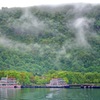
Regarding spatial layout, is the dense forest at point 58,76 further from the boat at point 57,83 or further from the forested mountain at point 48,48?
the forested mountain at point 48,48

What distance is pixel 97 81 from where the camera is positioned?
12612 centimetres

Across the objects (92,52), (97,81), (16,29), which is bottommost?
(97,81)

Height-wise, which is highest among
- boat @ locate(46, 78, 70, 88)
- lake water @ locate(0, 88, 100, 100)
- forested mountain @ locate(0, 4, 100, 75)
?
forested mountain @ locate(0, 4, 100, 75)

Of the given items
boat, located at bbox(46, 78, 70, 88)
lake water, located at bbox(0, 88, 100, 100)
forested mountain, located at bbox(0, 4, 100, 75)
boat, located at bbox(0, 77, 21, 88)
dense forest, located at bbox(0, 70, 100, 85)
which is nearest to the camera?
lake water, located at bbox(0, 88, 100, 100)

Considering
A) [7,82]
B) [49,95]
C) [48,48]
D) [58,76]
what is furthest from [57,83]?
[49,95]

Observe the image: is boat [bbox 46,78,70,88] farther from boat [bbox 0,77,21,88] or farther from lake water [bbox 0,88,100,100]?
lake water [bbox 0,88,100,100]

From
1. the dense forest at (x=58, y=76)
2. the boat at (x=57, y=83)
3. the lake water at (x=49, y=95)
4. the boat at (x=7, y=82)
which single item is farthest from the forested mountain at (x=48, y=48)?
the lake water at (x=49, y=95)

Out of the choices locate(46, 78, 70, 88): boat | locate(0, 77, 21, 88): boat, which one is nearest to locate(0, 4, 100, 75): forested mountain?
locate(0, 77, 21, 88): boat

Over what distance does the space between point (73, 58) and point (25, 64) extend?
19.8 m

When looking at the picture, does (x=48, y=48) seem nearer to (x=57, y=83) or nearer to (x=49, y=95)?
(x=57, y=83)

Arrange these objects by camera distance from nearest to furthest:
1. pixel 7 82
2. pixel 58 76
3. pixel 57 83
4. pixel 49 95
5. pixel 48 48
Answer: pixel 49 95 < pixel 7 82 < pixel 57 83 < pixel 58 76 < pixel 48 48

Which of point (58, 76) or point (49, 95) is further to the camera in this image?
point (58, 76)

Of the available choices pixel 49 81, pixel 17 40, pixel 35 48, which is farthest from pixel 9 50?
pixel 49 81

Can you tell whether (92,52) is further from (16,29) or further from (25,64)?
(16,29)
